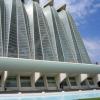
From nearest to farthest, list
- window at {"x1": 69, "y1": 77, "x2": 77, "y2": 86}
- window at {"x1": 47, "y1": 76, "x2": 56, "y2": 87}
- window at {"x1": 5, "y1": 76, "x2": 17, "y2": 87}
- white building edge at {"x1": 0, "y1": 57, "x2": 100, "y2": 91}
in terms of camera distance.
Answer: white building edge at {"x1": 0, "y1": 57, "x2": 100, "y2": 91}
window at {"x1": 5, "y1": 76, "x2": 17, "y2": 87}
window at {"x1": 47, "y1": 76, "x2": 56, "y2": 87}
window at {"x1": 69, "y1": 77, "x2": 77, "y2": 86}

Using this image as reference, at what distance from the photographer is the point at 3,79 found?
44.9 m

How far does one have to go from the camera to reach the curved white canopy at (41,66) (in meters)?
41.9

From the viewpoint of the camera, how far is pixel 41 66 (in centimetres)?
4691

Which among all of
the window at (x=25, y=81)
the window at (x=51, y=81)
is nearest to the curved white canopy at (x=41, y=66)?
the window at (x=51, y=81)

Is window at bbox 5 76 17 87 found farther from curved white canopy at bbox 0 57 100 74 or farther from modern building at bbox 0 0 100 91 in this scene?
curved white canopy at bbox 0 57 100 74

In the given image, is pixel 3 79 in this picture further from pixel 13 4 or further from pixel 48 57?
pixel 13 4

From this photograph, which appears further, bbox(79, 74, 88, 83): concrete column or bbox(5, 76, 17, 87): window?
bbox(79, 74, 88, 83): concrete column

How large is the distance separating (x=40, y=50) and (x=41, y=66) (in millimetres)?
13387

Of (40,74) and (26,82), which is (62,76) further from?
(26,82)

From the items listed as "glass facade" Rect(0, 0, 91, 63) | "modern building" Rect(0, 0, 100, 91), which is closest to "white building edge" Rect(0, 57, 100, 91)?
"modern building" Rect(0, 0, 100, 91)

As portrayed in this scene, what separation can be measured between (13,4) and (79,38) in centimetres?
2553

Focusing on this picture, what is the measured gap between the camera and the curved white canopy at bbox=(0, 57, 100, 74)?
41878mm

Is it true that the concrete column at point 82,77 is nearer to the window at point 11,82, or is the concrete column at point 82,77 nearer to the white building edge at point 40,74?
the white building edge at point 40,74

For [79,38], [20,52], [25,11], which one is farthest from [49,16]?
[20,52]
